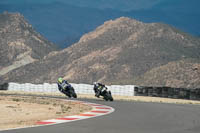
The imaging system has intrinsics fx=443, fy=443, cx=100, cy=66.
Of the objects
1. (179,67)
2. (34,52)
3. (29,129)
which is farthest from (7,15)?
(29,129)

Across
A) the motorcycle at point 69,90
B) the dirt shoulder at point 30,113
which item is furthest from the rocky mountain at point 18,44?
the dirt shoulder at point 30,113

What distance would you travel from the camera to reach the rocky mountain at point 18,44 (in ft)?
408

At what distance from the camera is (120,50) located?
104m

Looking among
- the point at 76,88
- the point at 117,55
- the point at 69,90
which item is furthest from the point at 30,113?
the point at 117,55

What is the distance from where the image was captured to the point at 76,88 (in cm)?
4125

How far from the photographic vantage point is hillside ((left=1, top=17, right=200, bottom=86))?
9469 centimetres

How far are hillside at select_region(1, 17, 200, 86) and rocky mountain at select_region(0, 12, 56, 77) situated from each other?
10.5 m

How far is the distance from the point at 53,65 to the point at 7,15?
48101mm

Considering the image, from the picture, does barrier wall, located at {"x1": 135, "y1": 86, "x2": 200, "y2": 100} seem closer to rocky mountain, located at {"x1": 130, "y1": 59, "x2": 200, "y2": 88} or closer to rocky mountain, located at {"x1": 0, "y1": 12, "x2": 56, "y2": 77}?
rocky mountain, located at {"x1": 130, "y1": 59, "x2": 200, "y2": 88}

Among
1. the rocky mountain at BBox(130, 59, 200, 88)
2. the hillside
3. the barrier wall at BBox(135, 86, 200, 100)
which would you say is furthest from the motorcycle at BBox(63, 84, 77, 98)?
the hillside

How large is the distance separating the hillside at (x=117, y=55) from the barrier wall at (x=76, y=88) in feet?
141

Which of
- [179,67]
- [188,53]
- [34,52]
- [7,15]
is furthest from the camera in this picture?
[7,15]

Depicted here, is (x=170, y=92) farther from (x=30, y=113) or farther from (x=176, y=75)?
(x=176, y=75)

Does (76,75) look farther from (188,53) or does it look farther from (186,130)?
(186,130)
